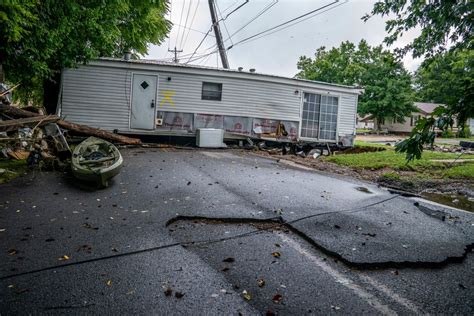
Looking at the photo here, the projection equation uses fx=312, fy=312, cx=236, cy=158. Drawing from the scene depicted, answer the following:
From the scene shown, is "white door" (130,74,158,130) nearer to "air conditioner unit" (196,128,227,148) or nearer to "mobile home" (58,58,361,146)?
"mobile home" (58,58,361,146)

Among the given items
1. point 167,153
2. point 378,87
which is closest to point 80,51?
point 167,153

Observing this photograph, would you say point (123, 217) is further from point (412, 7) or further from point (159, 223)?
point (412, 7)

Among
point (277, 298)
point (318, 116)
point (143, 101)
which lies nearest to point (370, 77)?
point (318, 116)

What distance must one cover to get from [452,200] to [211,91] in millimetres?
9345

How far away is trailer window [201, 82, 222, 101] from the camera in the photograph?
13.0 m

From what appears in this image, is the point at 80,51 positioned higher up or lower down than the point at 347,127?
higher up

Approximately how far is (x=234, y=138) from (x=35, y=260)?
10.8 metres

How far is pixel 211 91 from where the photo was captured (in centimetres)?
1313

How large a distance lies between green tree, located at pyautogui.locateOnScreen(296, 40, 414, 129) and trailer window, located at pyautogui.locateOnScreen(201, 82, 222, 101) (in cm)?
2366

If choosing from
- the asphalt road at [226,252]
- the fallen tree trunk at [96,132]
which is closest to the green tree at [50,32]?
the fallen tree trunk at [96,132]

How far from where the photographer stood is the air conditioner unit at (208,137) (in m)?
12.6

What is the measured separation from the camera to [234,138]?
13.6 meters

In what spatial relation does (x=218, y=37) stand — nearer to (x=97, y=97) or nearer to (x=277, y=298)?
(x=97, y=97)

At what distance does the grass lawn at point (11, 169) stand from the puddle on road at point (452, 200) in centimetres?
899
